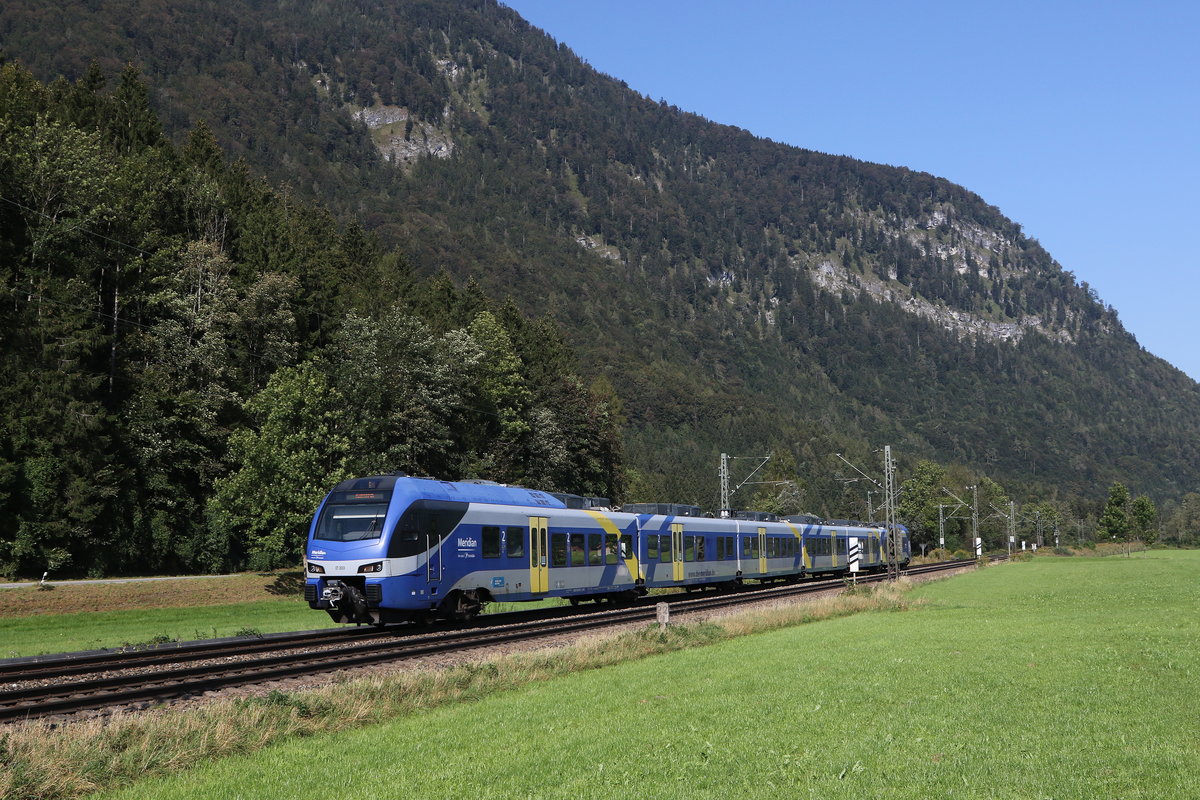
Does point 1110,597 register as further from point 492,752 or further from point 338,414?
point 338,414

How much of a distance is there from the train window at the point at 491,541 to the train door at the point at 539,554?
2084 mm

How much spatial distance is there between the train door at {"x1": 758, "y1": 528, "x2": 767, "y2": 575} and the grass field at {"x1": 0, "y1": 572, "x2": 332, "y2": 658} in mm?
23301

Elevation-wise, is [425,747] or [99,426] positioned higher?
[99,426]

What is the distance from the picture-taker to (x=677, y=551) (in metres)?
43.6

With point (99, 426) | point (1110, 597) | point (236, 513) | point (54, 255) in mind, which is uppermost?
point (54, 255)

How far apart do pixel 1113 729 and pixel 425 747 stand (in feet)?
27.4

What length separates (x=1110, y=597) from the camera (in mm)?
37406

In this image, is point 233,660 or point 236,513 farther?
point 236,513

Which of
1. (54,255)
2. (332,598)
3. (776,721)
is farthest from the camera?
(54,255)

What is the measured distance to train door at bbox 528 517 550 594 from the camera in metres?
32.0

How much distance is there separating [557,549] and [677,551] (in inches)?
440

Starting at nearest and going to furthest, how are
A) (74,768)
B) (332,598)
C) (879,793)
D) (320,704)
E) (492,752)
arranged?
(879,793) < (74,768) < (492,752) < (320,704) < (332,598)

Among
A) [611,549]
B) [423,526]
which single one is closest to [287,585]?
[611,549]

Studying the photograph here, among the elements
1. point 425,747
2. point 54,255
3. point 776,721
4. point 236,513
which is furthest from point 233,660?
point 54,255
